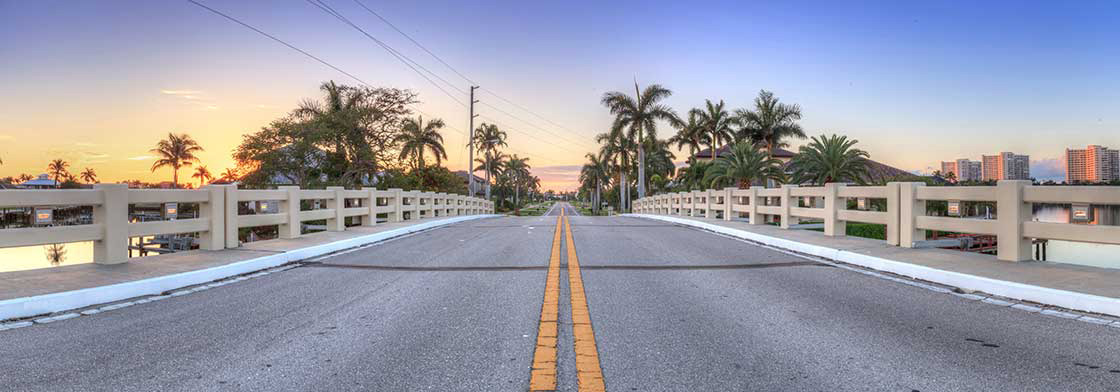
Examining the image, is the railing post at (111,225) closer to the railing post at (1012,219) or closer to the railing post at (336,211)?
the railing post at (336,211)

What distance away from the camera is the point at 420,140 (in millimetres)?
48875

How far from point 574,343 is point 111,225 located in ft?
20.8

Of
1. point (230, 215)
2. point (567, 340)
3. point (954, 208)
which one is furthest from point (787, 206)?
point (230, 215)

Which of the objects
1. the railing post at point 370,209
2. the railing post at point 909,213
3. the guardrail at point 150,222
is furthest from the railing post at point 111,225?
the railing post at point 909,213

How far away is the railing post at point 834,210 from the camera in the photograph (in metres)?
10.3

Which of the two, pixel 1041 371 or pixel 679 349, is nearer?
pixel 1041 371

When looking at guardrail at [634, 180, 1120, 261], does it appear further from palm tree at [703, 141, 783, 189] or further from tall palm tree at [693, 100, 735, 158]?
tall palm tree at [693, 100, 735, 158]

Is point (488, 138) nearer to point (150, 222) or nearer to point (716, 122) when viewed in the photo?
point (716, 122)

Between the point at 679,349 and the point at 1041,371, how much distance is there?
205cm

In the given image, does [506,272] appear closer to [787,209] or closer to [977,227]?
[977,227]

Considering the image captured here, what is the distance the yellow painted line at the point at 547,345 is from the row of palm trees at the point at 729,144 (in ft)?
91.6

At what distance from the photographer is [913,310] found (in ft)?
15.9

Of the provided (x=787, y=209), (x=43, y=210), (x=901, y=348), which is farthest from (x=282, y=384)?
(x=787, y=209)

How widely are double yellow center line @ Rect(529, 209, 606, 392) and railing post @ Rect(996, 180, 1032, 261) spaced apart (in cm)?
531
